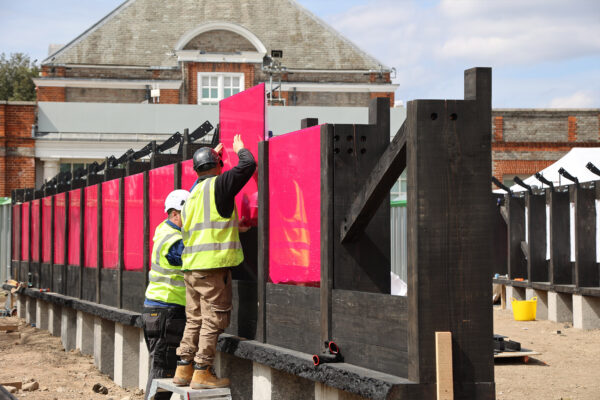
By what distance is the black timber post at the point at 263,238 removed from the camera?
7191 mm

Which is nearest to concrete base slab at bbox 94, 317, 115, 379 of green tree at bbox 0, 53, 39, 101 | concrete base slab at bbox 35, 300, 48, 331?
concrete base slab at bbox 35, 300, 48, 331

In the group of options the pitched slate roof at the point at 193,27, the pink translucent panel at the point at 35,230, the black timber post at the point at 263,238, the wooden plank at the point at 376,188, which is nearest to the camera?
the wooden plank at the point at 376,188

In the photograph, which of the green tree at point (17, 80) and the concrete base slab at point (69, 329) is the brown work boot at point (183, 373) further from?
the green tree at point (17, 80)

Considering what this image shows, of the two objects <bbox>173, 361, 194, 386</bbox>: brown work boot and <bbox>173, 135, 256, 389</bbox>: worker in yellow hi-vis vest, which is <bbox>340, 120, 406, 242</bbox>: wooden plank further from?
<bbox>173, 361, 194, 386</bbox>: brown work boot

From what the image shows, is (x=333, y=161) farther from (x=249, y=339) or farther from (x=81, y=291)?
(x=81, y=291)

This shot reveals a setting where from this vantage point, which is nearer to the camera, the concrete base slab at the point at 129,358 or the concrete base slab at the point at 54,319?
the concrete base slab at the point at 129,358

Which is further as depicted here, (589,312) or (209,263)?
(589,312)

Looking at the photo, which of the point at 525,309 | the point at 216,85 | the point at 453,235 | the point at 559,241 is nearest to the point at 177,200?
the point at 453,235

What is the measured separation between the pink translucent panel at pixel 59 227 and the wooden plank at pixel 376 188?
11.1m

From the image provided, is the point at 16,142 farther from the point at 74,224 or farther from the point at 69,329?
the point at 69,329

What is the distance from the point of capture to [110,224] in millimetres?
12859

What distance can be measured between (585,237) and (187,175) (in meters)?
8.65

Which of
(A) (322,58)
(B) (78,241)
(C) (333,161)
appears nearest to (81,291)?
(B) (78,241)

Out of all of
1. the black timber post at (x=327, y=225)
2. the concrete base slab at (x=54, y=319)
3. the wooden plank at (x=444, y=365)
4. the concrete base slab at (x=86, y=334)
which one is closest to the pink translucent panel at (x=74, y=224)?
the concrete base slab at (x=54, y=319)
